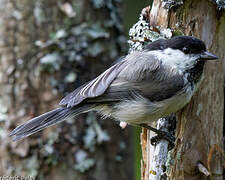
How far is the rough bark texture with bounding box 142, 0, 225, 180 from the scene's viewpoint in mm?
1993

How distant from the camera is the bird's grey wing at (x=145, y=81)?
2008 mm

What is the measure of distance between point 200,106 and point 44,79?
1187mm

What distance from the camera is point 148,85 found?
6.64ft

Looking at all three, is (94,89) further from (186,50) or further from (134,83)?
(186,50)

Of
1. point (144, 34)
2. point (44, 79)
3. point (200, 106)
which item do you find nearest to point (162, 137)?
point (200, 106)

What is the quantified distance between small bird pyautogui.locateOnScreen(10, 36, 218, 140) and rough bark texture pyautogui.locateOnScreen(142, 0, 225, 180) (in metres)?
0.09

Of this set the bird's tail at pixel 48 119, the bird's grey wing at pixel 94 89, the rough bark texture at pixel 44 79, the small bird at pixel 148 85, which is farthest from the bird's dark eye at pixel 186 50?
the rough bark texture at pixel 44 79

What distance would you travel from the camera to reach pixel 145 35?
213cm

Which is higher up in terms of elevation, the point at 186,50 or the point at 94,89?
the point at 186,50

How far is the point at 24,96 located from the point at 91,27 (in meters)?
0.67

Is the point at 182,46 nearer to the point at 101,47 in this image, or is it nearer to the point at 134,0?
the point at 101,47

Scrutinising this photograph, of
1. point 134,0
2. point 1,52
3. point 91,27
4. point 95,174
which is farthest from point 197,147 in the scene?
point 134,0

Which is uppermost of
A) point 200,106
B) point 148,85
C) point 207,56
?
point 207,56

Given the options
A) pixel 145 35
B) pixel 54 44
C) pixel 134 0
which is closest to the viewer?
pixel 145 35
